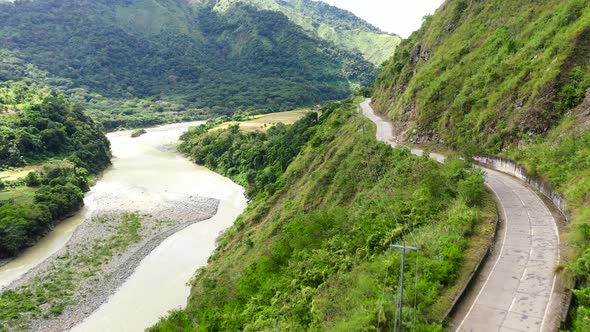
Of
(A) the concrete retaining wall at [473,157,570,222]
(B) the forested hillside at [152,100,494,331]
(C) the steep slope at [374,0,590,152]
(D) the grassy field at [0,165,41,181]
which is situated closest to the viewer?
(B) the forested hillside at [152,100,494,331]

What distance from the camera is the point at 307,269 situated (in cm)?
2656

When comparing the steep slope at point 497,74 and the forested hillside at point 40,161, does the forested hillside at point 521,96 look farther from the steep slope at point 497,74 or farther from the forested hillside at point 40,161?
the forested hillside at point 40,161

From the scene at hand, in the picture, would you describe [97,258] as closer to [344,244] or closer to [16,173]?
[344,244]

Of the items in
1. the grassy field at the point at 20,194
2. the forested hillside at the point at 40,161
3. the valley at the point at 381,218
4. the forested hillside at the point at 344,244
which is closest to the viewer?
the valley at the point at 381,218

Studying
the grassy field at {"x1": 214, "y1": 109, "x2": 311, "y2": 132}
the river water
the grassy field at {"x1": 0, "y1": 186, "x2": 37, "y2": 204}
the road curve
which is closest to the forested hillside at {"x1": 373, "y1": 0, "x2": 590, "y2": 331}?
the road curve

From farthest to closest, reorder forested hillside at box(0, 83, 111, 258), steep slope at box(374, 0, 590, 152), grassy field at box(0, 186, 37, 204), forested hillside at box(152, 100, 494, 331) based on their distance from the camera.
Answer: grassy field at box(0, 186, 37, 204) → forested hillside at box(0, 83, 111, 258) → steep slope at box(374, 0, 590, 152) → forested hillside at box(152, 100, 494, 331)

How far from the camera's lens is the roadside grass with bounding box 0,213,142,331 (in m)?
41.2

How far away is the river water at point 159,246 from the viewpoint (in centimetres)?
4309

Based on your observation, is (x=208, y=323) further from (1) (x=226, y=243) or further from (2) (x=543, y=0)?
(2) (x=543, y=0)

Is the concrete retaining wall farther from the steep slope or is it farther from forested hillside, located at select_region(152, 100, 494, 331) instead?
forested hillside, located at select_region(152, 100, 494, 331)

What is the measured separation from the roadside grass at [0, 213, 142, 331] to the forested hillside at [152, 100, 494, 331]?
588 inches

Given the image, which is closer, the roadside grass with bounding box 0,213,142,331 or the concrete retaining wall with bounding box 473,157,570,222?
the concrete retaining wall with bounding box 473,157,570,222

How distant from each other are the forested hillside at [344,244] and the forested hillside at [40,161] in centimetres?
3080

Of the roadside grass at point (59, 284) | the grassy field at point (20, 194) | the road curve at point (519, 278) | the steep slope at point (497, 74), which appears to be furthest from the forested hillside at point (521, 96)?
the grassy field at point (20, 194)
